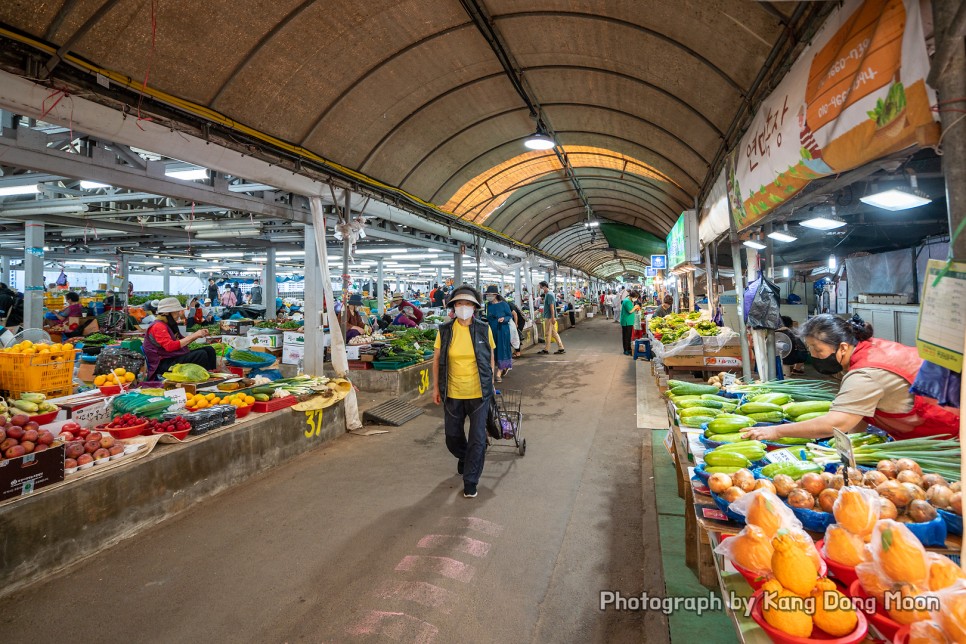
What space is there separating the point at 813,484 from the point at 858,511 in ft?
1.46

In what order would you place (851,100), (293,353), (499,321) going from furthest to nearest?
(499,321), (293,353), (851,100)

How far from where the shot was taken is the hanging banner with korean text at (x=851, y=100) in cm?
197

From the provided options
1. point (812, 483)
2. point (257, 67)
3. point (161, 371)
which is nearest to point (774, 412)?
point (812, 483)

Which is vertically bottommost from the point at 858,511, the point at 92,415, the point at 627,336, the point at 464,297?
the point at 92,415

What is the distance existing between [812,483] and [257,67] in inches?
234

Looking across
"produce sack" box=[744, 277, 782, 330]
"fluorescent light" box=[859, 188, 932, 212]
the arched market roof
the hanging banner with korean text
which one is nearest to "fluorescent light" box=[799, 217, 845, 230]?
"produce sack" box=[744, 277, 782, 330]

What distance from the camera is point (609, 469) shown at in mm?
5434

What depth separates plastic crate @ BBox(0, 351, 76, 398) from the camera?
Answer: 4891 mm

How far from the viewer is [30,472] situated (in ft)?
11.2

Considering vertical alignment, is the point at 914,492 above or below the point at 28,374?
below

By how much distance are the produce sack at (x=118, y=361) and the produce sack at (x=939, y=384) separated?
8311mm

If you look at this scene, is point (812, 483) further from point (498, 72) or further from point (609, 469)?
point (498, 72)

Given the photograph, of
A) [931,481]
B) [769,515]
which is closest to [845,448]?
[931,481]

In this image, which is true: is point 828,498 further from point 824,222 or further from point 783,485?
point 824,222
